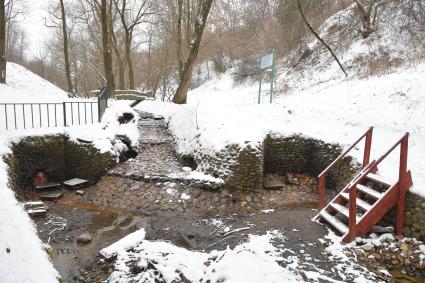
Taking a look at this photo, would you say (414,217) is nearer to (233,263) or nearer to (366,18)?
(233,263)

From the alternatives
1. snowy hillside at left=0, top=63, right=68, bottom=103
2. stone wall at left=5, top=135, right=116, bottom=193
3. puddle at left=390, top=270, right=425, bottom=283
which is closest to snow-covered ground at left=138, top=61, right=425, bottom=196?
puddle at left=390, top=270, right=425, bottom=283

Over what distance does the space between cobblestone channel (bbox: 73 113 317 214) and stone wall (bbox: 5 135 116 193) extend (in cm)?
45

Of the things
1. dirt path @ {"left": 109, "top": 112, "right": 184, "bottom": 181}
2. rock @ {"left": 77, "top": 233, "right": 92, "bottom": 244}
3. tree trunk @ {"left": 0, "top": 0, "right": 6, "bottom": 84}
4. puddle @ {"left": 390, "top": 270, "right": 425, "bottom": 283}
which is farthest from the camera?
tree trunk @ {"left": 0, "top": 0, "right": 6, "bottom": 84}

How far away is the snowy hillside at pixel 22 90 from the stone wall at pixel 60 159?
17.8 feet

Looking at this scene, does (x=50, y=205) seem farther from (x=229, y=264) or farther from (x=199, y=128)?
(x=229, y=264)

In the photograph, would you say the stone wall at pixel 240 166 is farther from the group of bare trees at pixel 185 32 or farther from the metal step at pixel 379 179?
the group of bare trees at pixel 185 32

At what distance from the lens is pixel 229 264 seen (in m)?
4.46

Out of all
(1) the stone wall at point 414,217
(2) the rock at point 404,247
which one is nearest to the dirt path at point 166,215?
(2) the rock at point 404,247

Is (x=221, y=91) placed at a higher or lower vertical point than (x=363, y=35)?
lower

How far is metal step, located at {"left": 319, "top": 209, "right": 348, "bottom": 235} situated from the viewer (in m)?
5.56

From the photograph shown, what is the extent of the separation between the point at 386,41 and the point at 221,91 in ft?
47.3

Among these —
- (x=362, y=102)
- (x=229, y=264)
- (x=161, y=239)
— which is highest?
(x=362, y=102)

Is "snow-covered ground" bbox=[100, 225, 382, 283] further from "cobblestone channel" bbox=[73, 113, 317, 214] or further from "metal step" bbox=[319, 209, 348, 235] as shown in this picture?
"cobblestone channel" bbox=[73, 113, 317, 214]

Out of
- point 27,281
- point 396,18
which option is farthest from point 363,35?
point 27,281
